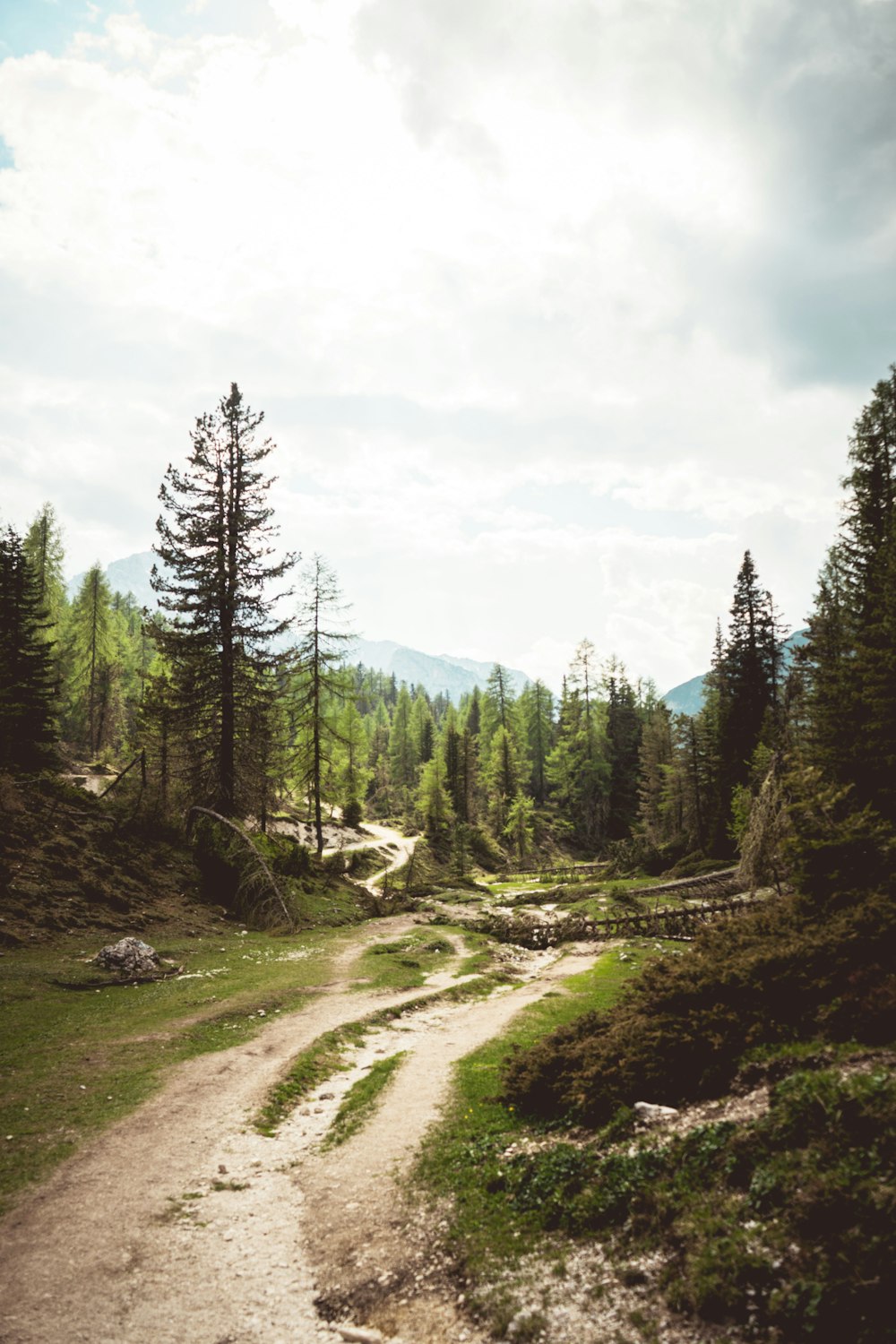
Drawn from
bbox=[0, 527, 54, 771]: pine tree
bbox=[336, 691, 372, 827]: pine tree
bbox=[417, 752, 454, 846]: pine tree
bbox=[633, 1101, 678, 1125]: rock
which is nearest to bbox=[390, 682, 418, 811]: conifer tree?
bbox=[336, 691, 372, 827]: pine tree

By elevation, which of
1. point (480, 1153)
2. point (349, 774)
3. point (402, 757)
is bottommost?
point (480, 1153)

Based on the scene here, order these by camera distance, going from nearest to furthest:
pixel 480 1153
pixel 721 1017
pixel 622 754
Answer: pixel 721 1017
pixel 480 1153
pixel 622 754

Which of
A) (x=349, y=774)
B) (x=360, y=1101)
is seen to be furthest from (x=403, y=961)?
(x=349, y=774)

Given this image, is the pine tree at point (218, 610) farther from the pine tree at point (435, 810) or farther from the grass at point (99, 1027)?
the pine tree at point (435, 810)

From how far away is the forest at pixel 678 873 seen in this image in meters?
5.19

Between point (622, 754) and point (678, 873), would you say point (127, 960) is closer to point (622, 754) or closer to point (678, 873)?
point (678, 873)

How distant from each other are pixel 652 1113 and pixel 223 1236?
5314 mm

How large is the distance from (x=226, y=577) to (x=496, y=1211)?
2534 centimetres

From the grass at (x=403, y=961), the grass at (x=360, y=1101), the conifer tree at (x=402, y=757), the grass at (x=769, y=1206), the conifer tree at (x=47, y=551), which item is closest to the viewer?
the grass at (x=769, y=1206)

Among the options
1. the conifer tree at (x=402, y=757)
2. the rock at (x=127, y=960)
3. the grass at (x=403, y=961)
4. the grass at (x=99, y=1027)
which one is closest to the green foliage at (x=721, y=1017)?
the grass at (x=99, y=1027)

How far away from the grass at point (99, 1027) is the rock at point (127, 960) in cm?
53

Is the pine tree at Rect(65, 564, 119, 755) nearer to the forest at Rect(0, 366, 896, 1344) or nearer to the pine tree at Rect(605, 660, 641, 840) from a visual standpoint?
the forest at Rect(0, 366, 896, 1344)

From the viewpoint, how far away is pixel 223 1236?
7242mm

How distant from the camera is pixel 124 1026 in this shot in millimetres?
13133
